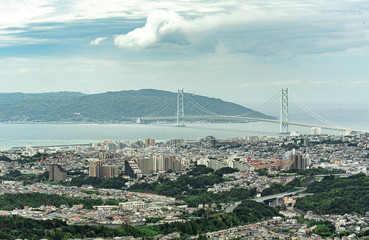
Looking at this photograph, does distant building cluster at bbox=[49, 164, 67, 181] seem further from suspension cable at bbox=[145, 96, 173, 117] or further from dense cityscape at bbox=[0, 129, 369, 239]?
suspension cable at bbox=[145, 96, 173, 117]

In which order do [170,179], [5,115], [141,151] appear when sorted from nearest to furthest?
[170,179]
[141,151]
[5,115]

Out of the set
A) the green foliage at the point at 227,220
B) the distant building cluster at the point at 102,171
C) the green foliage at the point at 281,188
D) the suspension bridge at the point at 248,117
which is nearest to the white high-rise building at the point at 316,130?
the suspension bridge at the point at 248,117

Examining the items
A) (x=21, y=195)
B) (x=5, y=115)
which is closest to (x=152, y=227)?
(x=21, y=195)

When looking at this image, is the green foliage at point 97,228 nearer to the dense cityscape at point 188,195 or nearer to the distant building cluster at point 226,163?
the dense cityscape at point 188,195

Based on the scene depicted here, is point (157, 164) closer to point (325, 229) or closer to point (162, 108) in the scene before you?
point (325, 229)

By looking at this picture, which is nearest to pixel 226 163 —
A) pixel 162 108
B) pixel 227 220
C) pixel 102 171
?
pixel 102 171

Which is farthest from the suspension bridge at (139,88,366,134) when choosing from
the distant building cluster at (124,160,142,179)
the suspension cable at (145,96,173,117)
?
the distant building cluster at (124,160,142,179)

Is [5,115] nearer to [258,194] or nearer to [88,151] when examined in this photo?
[88,151]
